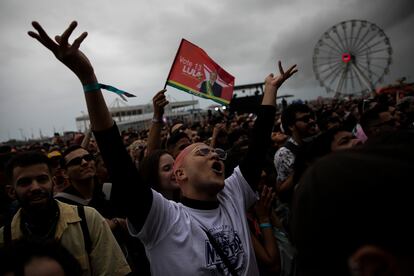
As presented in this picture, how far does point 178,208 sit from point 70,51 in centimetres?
108

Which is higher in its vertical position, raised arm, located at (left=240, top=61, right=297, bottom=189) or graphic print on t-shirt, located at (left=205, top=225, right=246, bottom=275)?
raised arm, located at (left=240, top=61, right=297, bottom=189)

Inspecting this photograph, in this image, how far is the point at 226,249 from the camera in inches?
62.6

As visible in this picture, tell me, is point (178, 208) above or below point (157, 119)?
below

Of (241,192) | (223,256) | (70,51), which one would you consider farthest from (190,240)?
(70,51)

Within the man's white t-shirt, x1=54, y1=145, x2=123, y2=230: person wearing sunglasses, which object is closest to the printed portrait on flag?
x1=54, y1=145, x2=123, y2=230: person wearing sunglasses

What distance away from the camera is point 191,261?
148 centimetres

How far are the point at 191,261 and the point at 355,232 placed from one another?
1.07 m

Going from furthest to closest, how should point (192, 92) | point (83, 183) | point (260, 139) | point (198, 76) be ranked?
point (198, 76)
point (192, 92)
point (83, 183)
point (260, 139)

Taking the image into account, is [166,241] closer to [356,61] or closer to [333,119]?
[333,119]

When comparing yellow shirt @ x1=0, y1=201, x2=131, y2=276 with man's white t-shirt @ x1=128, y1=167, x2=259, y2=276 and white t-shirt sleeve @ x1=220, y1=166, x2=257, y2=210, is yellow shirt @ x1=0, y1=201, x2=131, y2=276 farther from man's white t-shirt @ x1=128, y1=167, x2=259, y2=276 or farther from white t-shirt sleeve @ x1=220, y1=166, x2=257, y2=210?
white t-shirt sleeve @ x1=220, y1=166, x2=257, y2=210

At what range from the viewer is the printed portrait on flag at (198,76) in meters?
4.13

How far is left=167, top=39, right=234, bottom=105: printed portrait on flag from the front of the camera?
13.6 feet

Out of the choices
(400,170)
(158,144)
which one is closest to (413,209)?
(400,170)

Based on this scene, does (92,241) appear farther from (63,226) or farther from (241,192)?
(241,192)
